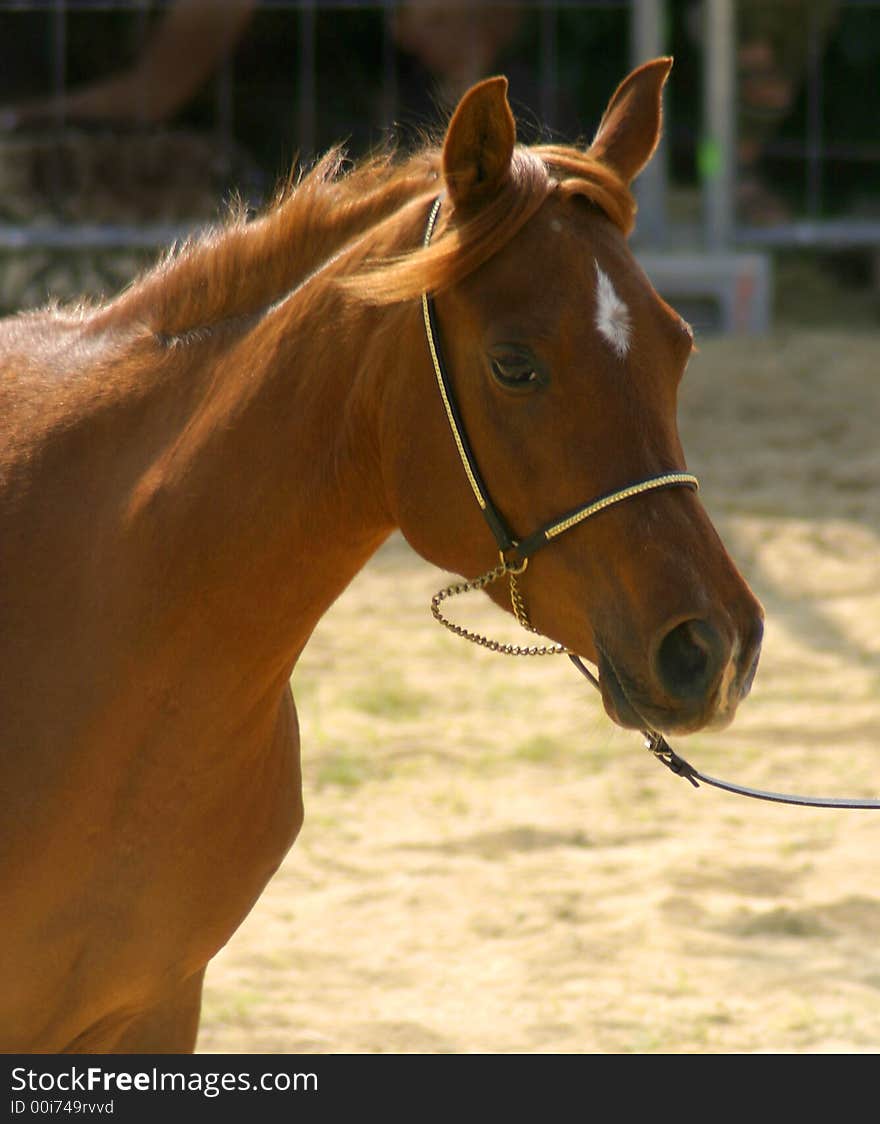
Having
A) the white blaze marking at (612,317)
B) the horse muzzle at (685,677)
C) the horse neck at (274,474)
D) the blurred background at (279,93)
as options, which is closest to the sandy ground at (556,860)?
the horse muzzle at (685,677)

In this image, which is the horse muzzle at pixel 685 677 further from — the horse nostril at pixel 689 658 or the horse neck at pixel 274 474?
the horse neck at pixel 274 474

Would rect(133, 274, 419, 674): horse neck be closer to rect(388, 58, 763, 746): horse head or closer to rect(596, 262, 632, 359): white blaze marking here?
rect(388, 58, 763, 746): horse head

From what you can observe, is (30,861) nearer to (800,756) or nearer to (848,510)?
(800,756)

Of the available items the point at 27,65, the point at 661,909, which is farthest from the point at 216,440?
the point at 27,65

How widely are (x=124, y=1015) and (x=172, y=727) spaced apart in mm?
449

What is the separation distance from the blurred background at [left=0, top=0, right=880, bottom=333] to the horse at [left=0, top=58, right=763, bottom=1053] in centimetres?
790

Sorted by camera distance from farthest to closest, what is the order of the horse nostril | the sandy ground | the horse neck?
the sandy ground, the horse neck, the horse nostril

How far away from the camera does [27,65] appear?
990cm

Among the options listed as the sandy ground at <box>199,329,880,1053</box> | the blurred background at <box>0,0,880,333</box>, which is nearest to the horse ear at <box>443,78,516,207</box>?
the sandy ground at <box>199,329,880,1053</box>

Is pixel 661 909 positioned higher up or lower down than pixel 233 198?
lower down

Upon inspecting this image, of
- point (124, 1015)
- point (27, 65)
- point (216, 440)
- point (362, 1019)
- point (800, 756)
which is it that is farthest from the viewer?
point (27, 65)

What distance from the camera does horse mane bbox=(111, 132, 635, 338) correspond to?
5.83ft

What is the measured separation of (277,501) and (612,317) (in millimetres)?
491

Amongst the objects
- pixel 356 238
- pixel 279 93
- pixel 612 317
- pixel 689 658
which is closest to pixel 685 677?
pixel 689 658
